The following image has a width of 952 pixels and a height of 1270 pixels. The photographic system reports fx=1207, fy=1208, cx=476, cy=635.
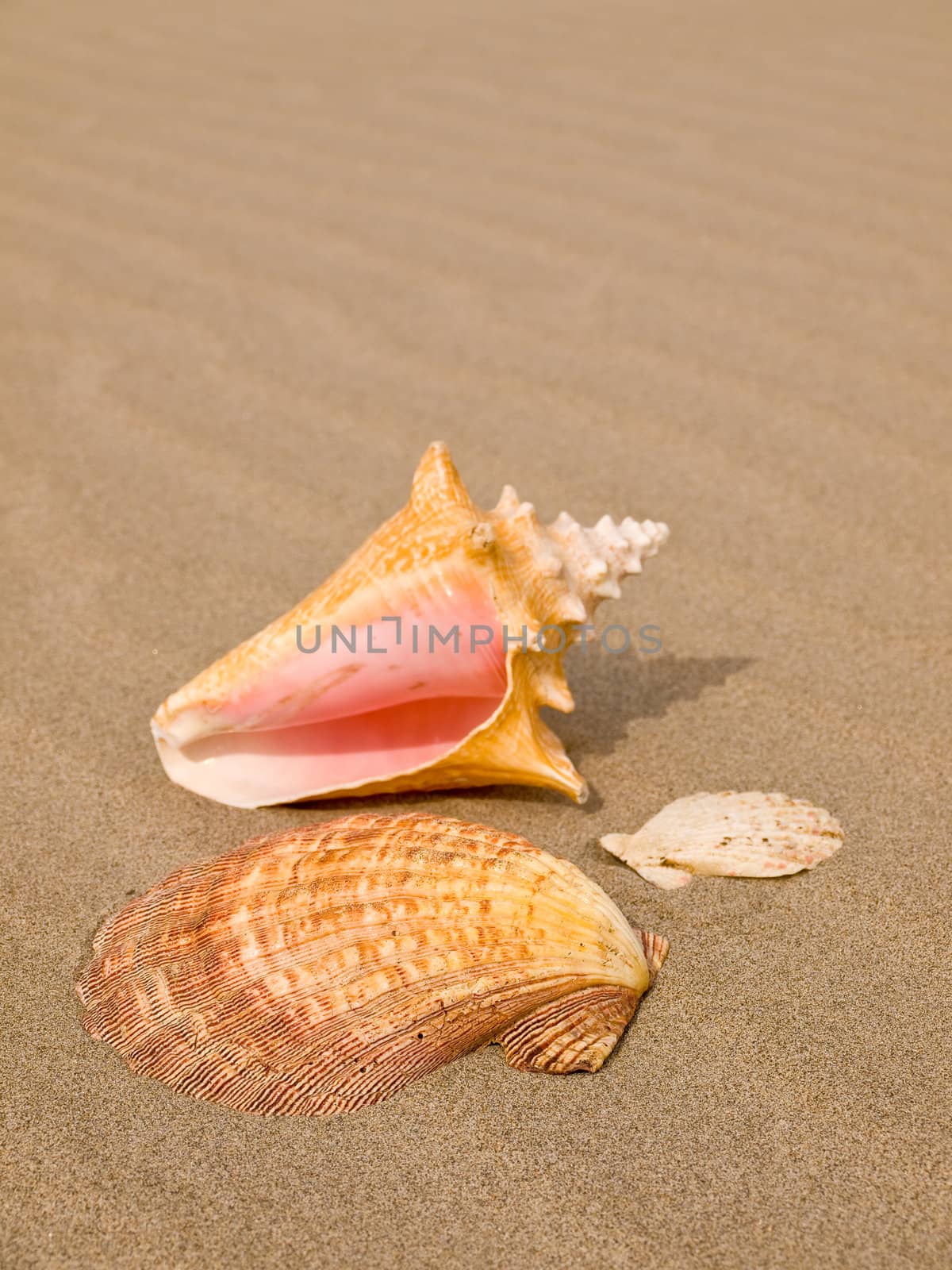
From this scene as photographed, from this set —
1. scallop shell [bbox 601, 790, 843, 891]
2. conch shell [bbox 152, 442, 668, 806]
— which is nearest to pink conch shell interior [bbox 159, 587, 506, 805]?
conch shell [bbox 152, 442, 668, 806]

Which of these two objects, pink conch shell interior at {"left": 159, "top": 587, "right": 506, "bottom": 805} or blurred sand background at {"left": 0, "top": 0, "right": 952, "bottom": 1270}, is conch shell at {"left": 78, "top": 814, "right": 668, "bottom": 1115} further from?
pink conch shell interior at {"left": 159, "top": 587, "right": 506, "bottom": 805}

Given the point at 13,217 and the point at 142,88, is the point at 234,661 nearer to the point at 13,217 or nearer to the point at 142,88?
the point at 13,217

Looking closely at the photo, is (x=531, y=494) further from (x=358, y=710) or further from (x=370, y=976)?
(x=370, y=976)

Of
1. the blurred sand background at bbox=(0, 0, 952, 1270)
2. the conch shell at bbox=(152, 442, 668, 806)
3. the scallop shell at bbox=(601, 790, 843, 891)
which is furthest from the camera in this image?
the conch shell at bbox=(152, 442, 668, 806)

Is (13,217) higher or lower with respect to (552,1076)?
higher

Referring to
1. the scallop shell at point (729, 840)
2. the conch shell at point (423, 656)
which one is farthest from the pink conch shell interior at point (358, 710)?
the scallop shell at point (729, 840)

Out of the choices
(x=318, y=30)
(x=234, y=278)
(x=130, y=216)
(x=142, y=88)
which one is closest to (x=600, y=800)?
(x=234, y=278)
